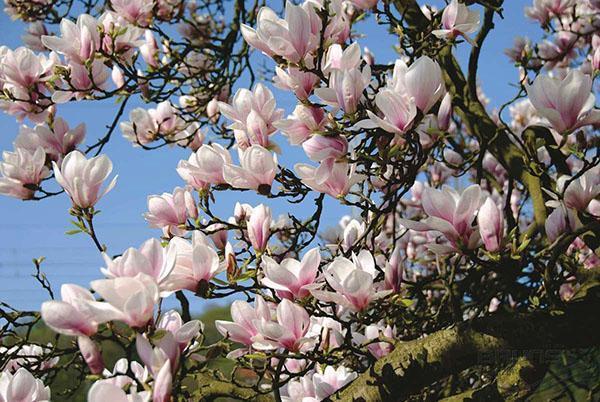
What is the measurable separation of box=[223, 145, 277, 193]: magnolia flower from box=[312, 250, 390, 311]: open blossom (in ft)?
0.90

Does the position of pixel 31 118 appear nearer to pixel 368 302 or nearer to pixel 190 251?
pixel 190 251

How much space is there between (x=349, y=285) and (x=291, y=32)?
51cm

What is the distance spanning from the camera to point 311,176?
1353 millimetres

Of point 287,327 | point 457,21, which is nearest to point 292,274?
point 287,327

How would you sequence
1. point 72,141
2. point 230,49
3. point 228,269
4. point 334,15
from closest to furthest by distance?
point 228,269 < point 334,15 < point 72,141 < point 230,49

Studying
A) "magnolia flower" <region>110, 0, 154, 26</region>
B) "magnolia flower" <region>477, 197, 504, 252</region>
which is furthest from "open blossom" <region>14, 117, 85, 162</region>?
"magnolia flower" <region>477, 197, 504, 252</region>

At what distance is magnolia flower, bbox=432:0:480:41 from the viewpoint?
148 centimetres

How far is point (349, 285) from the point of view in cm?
117

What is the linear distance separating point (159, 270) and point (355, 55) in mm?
584

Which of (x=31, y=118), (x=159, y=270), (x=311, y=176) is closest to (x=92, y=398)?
(x=159, y=270)

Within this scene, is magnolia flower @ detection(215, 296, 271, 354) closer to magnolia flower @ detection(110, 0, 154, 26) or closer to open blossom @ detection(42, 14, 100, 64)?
open blossom @ detection(42, 14, 100, 64)

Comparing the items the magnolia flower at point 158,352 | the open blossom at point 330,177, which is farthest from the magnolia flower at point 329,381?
the magnolia flower at point 158,352

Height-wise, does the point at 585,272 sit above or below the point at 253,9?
below

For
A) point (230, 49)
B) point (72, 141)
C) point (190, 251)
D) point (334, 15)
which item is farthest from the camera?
point (230, 49)
